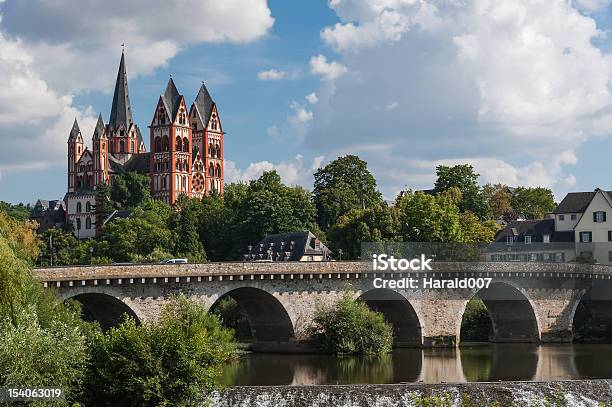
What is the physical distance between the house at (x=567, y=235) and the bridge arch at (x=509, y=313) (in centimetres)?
1505

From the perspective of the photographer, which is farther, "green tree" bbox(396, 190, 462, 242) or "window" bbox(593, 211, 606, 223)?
"green tree" bbox(396, 190, 462, 242)

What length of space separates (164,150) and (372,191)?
2150 inches

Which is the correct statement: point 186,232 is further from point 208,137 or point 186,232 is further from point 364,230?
point 208,137

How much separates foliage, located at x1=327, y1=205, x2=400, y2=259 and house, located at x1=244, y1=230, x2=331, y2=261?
8.45 feet

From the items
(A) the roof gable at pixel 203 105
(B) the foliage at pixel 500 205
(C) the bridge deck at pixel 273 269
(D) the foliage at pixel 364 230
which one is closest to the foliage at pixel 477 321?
(C) the bridge deck at pixel 273 269

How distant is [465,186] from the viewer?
12450cm

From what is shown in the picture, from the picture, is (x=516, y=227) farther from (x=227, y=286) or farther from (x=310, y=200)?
(x=227, y=286)

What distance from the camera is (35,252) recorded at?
260 feet

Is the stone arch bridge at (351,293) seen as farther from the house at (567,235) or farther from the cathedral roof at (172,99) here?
the cathedral roof at (172,99)

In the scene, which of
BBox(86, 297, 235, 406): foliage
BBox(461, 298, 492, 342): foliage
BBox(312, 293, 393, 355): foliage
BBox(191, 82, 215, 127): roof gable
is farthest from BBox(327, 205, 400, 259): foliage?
BBox(191, 82, 215, 127): roof gable

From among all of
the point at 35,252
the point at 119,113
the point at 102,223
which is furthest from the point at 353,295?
the point at 119,113

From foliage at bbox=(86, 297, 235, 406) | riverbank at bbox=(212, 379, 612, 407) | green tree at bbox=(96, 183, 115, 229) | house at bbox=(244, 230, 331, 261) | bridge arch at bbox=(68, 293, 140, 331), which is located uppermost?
green tree at bbox=(96, 183, 115, 229)

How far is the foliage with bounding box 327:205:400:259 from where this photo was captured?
9488 centimetres

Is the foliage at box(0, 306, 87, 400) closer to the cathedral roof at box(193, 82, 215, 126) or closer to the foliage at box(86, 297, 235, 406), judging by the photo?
the foliage at box(86, 297, 235, 406)
